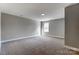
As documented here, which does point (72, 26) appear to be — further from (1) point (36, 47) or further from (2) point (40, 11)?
(1) point (36, 47)

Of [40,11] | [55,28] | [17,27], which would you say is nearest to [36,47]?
[55,28]

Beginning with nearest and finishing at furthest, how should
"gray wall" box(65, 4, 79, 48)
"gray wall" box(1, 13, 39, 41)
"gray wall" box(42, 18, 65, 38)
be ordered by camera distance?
"gray wall" box(65, 4, 79, 48) < "gray wall" box(42, 18, 65, 38) < "gray wall" box(1, 13, 39, 41)

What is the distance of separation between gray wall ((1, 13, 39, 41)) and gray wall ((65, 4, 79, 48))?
3.08 ft

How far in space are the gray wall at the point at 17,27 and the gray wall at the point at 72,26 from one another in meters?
0.94

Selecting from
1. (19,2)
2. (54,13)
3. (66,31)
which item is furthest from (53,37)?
(19,2)

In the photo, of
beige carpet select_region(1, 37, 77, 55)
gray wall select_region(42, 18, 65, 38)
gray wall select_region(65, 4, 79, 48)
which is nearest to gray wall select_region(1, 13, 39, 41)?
beige carpet select_region(1, 37, 77, 55)

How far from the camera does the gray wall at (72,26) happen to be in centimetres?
223

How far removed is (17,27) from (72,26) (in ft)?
5.52

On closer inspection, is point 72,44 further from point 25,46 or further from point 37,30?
point 25,46

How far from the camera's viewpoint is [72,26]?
2250 millimetres

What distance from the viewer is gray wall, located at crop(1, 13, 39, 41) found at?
2721 millimetres

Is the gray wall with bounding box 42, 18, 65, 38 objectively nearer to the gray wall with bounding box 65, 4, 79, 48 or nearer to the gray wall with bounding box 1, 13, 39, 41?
the gray wall with bounding box 65, 4, 79, 48

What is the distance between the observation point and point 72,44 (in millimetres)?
2275

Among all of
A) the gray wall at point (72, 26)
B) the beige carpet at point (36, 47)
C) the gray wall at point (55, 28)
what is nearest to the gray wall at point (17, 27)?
the beige carpet at point (36, 47)
